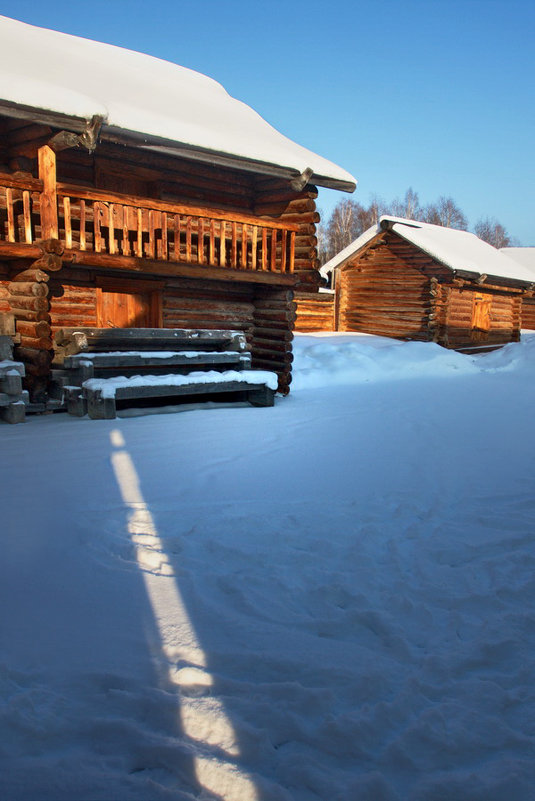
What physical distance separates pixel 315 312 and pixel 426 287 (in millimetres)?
5851

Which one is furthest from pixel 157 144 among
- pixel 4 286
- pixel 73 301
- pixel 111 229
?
pixel 4 286

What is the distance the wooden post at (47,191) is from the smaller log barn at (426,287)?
14.3 m

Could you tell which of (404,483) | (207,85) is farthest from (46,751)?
(207,85)

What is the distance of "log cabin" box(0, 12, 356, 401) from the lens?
772 centimetres

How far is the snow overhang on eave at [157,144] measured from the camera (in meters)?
7.13

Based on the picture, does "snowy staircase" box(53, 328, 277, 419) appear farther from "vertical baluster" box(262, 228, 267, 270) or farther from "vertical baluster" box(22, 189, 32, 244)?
"vertical baluster" box(262, 228, 267, 270)

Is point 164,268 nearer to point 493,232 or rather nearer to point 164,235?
point 164,235

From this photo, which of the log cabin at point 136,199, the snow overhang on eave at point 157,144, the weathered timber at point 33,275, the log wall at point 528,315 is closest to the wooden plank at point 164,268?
the log cabin at point 136,199

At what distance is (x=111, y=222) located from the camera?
329 inches

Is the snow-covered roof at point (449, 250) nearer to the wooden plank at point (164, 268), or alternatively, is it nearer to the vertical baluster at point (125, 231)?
the wooden plank at point (164, 268)

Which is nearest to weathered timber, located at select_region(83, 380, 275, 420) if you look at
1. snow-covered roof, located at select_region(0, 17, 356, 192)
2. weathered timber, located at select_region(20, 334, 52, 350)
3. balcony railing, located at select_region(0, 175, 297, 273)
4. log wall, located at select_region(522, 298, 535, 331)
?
weathered timber, located at select_region(20, 334, 52, 350)

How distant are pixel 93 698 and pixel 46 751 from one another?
267 millimetres

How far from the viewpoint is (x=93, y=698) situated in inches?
80.3

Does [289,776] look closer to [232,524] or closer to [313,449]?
[232,524]
